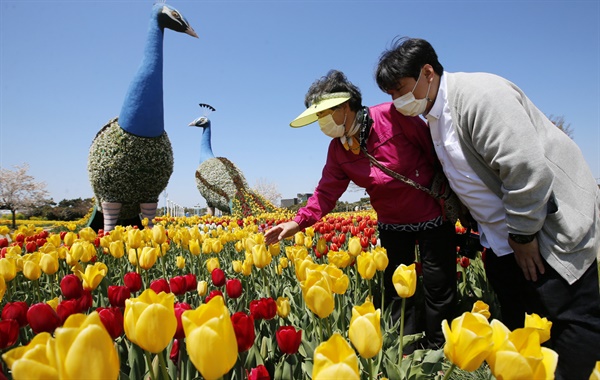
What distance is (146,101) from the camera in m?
6.61

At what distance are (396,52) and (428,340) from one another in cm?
173

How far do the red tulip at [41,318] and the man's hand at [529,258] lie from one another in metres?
1.80

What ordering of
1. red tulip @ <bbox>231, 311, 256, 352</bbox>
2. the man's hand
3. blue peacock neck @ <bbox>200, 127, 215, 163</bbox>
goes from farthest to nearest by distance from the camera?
blue peacock neck @ <bbox>200, 127, 215, 163</bbox> < the man's hand < red tulip @ <bbox>231, 311, 256, 352</bbox>

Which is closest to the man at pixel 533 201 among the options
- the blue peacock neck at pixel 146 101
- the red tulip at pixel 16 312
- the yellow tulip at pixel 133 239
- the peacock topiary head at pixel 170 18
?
the red tulip at pixel 16 312

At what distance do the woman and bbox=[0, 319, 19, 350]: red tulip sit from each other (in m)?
1.33

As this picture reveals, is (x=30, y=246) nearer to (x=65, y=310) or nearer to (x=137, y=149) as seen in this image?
(x=65, y=310)

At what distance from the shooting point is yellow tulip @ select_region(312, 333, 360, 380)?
25.5 inches

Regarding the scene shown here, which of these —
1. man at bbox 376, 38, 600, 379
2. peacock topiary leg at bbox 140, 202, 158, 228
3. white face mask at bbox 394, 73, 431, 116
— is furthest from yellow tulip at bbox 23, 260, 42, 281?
peacock topiary leg at bbox 140, 202, 158, 228

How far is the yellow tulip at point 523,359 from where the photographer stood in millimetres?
695

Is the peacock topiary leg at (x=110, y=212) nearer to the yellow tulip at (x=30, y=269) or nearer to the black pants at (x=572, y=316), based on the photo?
the yellow tulip at (x=30, y=269)

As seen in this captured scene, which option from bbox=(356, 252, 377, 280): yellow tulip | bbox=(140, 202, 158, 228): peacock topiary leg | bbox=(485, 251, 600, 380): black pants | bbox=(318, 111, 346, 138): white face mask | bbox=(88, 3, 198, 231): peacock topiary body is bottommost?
bbox=(485, 251, 600, 380): black pants

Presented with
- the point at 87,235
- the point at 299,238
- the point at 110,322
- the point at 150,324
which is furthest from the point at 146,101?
the point at 150,324

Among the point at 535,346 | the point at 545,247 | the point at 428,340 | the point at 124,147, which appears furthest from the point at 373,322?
the point at 124,147

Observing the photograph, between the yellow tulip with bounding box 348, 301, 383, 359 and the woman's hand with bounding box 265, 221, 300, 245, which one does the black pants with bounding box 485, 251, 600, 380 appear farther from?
the woman's hand with bounding box 265, 221, 300, 245
